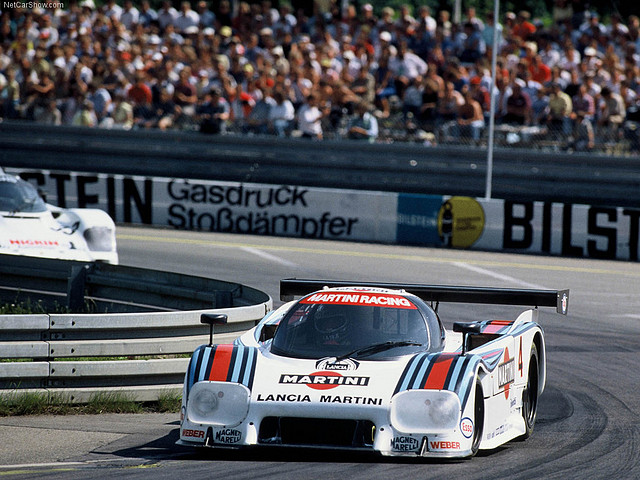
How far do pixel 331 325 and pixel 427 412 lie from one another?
1.26 metres

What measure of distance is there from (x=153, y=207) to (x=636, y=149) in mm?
9114

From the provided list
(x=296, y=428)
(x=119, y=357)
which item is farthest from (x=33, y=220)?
(x=296, y=428)

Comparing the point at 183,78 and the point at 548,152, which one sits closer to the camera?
the point at 548,152

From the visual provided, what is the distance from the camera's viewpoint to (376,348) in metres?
7.53

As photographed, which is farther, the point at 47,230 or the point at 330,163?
the point at 330,163

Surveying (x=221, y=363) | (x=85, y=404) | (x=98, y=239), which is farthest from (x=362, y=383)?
(x=98, y=239)

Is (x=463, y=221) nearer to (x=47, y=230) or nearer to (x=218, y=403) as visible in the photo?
(x=47, y=230)

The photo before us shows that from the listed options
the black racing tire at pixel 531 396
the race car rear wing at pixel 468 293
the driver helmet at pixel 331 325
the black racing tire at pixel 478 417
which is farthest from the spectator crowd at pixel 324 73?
the black racing tire at pixel 478 417

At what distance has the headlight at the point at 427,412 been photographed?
22.1 ft

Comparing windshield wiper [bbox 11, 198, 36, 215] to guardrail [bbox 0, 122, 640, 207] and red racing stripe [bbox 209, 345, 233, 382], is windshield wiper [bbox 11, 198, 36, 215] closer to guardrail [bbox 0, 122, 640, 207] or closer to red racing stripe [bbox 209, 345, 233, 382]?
red racing stripe [bbox 209, 345, 233, 382]

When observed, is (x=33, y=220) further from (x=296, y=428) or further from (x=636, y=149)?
(x=636, y=149)

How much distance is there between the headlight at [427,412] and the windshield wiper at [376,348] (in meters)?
0.72

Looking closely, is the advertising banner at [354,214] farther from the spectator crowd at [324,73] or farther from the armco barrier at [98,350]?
the armco barrier at [98,350]

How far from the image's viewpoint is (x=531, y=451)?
7.41 meters
